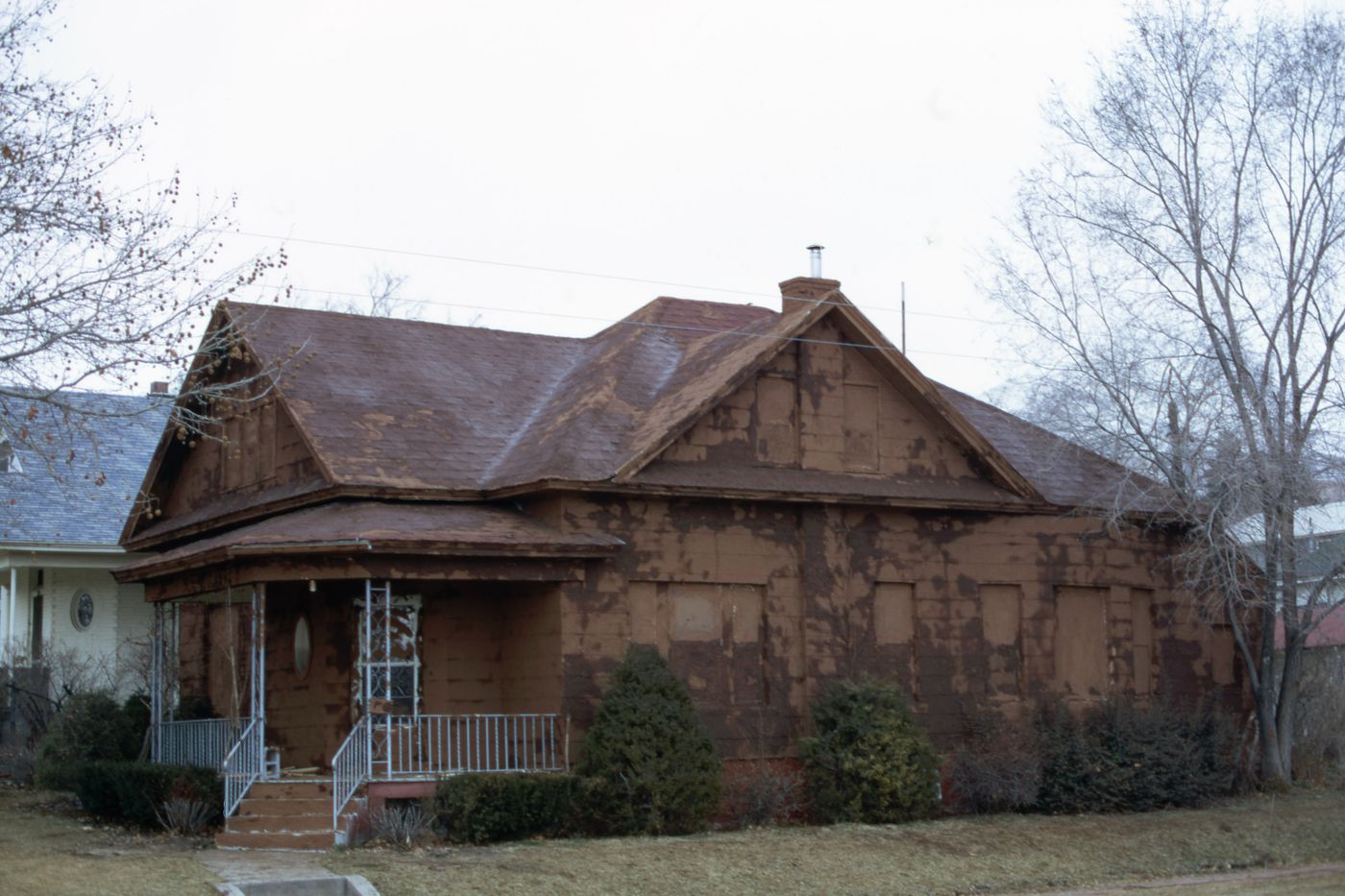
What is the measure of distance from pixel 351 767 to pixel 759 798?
5.14 metres

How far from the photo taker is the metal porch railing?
18922mm

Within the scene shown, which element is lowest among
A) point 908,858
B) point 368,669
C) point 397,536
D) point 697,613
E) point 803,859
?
point 908,858

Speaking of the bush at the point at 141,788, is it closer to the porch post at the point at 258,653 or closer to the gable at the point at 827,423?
the porch post at the point at 258,653

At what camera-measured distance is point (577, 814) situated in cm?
1925

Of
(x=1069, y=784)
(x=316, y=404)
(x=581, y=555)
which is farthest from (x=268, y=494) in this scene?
(x=1069, y=784)

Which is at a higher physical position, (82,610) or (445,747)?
(82,610)

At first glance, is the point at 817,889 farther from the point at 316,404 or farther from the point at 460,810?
the point at 316,404

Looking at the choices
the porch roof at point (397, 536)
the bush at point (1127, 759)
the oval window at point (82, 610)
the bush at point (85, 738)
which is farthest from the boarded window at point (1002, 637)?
the oval window at point (82, 610)

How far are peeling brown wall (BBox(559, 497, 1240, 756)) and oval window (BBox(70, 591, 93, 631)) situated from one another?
596 inches

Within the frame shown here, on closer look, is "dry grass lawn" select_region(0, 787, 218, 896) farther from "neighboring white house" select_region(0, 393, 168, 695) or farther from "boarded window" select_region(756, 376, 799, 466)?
"boarded window" select_region(756, 376, 799, 466)

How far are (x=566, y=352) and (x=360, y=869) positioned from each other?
12267mm

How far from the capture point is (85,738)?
77.9ft

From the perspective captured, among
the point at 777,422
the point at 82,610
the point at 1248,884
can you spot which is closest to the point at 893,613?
the point at 777,422

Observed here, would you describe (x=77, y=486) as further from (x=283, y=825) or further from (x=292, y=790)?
(x=283, y=825)
